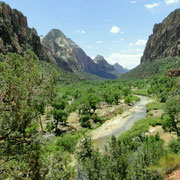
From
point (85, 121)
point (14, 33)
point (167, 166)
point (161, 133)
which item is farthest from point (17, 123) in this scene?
point (14, 33)

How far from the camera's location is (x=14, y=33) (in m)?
113

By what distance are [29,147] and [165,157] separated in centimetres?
984

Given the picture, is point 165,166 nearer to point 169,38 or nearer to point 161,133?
point 161,133

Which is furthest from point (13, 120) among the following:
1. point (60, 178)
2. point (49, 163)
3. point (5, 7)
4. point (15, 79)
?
point (5, 7)

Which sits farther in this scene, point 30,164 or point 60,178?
point 60,178

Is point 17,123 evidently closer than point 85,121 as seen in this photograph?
Yes

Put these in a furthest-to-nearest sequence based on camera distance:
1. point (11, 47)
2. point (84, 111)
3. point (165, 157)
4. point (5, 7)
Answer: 1. point (5, 7)
2. point (11, 47)
3. point (84, 111)
4. point (165, 157)

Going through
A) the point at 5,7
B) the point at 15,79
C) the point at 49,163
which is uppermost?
the point at 5,7

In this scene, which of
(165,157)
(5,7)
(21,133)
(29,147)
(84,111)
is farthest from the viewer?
(5,7)

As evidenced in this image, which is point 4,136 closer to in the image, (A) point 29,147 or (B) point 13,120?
(B) point 13,120

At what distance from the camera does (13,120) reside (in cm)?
715

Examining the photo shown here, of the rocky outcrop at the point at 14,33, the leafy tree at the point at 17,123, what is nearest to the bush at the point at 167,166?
the leafy tree at the point at 17,123

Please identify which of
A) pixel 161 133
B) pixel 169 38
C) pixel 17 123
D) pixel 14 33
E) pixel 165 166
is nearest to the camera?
pixel 17 123

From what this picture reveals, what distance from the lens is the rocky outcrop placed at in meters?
97.5
